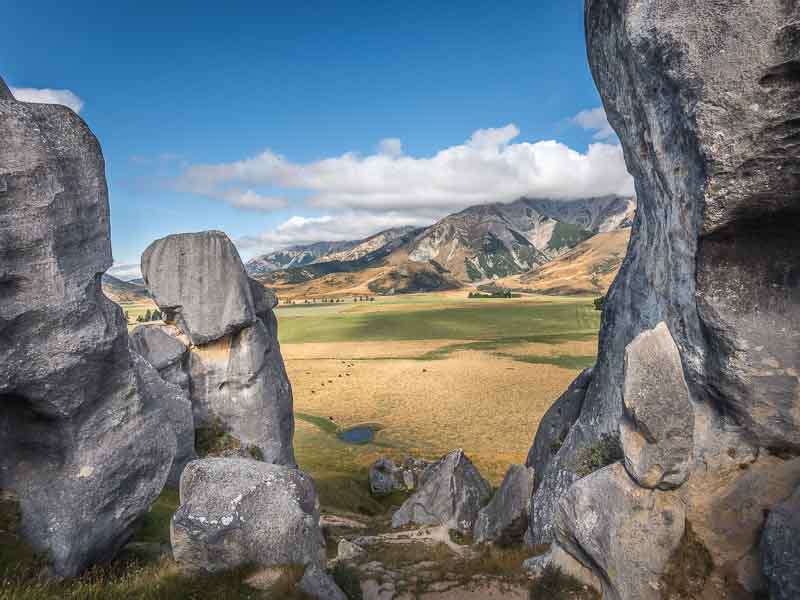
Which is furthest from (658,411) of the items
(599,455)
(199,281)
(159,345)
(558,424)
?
(159,345)

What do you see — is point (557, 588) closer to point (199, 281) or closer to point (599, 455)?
point (599, 455)

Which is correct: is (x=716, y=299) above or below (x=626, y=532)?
above

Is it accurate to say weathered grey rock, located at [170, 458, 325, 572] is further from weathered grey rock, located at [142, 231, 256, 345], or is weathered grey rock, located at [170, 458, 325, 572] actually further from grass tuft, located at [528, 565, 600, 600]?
weathered grey rock, located at [142, 231, 256, 345]

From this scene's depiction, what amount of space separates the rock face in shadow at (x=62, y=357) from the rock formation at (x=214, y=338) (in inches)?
457

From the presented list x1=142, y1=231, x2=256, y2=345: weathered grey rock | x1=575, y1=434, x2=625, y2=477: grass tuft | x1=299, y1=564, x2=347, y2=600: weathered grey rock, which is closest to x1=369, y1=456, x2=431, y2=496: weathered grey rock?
x1=142, y1=231, x2=256, y2=345: weathered grey rock

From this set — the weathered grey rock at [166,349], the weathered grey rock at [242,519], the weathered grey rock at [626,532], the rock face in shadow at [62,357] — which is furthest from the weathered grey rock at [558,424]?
the weathered grey rock at [166,349]

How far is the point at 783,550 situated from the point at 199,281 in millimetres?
24805

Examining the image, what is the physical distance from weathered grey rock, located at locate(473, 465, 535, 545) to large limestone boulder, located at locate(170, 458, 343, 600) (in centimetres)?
936

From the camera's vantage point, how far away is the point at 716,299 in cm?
1107

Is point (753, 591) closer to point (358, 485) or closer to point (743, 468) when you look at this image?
point (743, 468)

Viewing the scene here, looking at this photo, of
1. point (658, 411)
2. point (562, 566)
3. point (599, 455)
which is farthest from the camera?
point (599, 455)

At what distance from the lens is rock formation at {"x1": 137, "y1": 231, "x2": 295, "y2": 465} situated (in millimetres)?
24438

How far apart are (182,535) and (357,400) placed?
146 feet

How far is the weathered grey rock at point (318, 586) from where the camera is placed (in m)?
9.54
